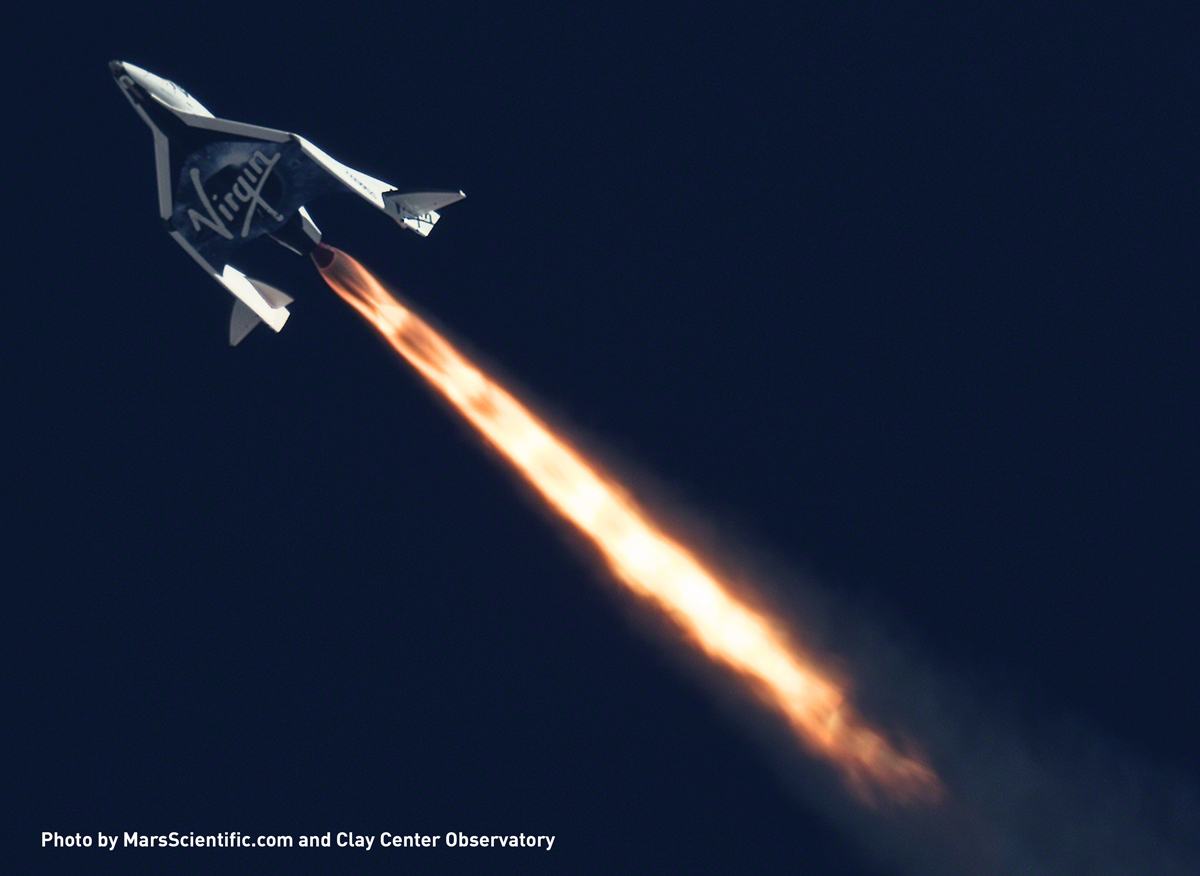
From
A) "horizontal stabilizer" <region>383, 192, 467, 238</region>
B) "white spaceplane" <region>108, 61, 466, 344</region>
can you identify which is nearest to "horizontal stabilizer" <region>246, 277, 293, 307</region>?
"white spaceplane" <region>108, 61, 466, 344</region>

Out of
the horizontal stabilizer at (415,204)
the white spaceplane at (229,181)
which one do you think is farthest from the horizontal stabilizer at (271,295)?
the horizontal stabilizer at (415,204)

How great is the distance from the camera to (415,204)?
232 ft

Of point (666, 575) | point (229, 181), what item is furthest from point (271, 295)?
point (666, 575)

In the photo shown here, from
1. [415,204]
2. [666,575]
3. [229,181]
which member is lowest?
[666,575]

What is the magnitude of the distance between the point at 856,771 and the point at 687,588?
32.3ft

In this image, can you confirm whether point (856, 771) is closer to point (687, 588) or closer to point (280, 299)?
point (687, 588)

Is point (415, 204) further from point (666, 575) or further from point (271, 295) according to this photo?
point (666, 575)

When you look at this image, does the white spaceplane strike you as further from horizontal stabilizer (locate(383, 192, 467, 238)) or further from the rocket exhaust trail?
the rocket exhaust trail

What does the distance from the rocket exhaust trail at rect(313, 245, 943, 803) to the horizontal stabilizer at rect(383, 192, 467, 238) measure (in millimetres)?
4707

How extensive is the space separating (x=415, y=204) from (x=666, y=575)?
1852 centimetres

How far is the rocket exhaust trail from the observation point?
75.9 metres

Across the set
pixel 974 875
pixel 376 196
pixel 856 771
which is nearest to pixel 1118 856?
pixel 974 875

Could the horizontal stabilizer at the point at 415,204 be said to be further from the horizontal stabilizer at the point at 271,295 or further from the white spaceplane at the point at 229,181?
the horizontal stabilizer at the point at 271,295

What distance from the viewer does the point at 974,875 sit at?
245 ft
